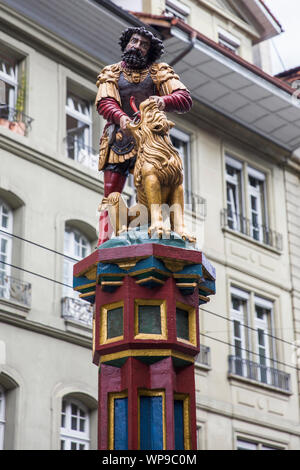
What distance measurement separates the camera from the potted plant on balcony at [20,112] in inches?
714

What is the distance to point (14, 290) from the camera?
661 inches

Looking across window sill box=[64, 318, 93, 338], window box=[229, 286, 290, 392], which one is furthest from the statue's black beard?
window box=[229, 286, 290, 392]

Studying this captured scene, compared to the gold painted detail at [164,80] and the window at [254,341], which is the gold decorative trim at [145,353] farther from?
the window at [254,341]

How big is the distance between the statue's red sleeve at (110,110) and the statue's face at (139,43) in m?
0.52

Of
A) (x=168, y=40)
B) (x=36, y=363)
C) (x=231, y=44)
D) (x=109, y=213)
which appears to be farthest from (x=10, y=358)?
(x=231, y=44)

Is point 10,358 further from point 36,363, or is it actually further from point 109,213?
point 109,213

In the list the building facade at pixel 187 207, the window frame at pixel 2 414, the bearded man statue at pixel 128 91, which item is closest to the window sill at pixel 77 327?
the building facade at pixel 187 207

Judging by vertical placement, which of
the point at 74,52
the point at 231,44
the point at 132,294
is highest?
the point at 231,44

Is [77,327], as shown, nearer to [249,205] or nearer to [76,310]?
[76,310]

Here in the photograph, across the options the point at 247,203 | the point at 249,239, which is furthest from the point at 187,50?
the point at 249,239

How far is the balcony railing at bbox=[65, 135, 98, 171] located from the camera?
19250 millimetres

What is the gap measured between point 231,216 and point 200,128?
217cm

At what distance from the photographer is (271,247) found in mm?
23250

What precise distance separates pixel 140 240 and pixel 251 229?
→ 622 inches
